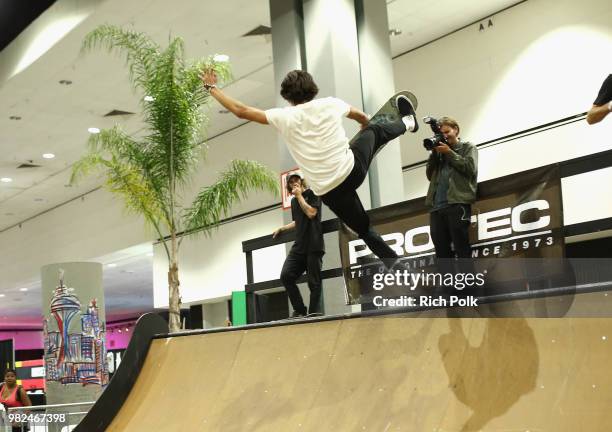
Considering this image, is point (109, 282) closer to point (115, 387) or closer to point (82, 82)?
point (82, 82)

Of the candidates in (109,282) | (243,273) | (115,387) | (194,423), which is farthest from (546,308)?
(109,282)

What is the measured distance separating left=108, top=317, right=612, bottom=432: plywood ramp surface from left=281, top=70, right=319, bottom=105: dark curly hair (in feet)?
4.48

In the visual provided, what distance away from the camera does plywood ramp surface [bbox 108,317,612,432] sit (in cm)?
265

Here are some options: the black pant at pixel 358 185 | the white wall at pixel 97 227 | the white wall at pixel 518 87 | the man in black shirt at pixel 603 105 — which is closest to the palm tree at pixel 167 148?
the white wall at pixel 518 87

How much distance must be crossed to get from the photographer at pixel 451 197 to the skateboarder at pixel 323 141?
0.58 m

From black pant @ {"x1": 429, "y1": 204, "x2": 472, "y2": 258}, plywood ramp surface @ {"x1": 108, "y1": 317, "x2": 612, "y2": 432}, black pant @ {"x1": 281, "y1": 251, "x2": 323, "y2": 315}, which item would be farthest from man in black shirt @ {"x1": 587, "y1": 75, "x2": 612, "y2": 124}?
black pant @ {"x1": 281, "y1": 251, "x2": 323, "y2": 315}

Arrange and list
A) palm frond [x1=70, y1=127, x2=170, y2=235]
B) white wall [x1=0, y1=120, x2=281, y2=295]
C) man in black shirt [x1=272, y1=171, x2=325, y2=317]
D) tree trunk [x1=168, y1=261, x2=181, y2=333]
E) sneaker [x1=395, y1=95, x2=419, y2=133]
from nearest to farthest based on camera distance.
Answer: sneaker [x1=395, y1=95, x2=419, y2=133] → man in black shirt [x1=272, y1=171, x2=325, y2=317] → tree trunk [x1=168, y1=261, x2=181, y2=333] → palm frond [x1=70, y1=127, x2=170, y2=235] → white wall [x1=0, y1=120, x2=281, y2=295]

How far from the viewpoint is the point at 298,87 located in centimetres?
393

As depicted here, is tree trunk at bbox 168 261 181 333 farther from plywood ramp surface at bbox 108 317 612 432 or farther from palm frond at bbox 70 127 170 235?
plywood ramp surface at bbox 108 317 612 432

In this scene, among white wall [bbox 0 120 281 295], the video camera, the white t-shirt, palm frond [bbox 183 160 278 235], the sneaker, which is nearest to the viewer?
the white t-shirt

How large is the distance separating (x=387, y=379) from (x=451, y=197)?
1.50 m

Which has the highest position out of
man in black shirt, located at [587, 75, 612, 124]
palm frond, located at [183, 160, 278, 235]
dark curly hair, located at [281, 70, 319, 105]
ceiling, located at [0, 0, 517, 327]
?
ceiling, located at [0, 0, 517, 327]

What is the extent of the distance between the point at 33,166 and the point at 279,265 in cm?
762

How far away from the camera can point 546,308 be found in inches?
116
